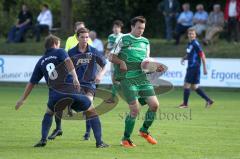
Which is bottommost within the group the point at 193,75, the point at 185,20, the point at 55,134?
the point at 55,134

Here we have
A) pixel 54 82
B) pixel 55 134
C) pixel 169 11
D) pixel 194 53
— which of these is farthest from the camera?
pixel 169 11

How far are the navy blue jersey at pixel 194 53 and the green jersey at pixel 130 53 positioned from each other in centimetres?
762

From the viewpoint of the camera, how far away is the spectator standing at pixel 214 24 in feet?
98.2

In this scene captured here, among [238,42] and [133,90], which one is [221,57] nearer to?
Result: [238,42]

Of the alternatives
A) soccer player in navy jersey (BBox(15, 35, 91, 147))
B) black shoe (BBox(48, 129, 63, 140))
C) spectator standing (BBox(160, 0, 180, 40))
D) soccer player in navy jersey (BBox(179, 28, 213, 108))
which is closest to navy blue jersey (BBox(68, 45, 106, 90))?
soccer player in navy jersey (BBox(15, 35, 91, 147))

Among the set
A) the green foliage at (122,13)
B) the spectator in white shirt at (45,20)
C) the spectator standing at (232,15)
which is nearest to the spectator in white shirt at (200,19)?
the spectator standing at (232,15)

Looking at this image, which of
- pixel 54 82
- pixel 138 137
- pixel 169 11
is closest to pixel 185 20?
pixel 169 11

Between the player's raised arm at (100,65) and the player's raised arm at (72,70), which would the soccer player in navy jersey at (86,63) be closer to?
the player's raised arm at (100,65)

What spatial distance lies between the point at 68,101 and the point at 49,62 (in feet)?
2.38

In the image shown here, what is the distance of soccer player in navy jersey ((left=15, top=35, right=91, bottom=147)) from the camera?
472 inches

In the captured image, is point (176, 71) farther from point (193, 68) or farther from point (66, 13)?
point (66, 13)

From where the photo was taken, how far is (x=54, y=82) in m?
12.3

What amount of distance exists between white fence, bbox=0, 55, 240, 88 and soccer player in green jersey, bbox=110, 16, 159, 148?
45.7 ft

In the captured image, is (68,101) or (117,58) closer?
(68,101)
